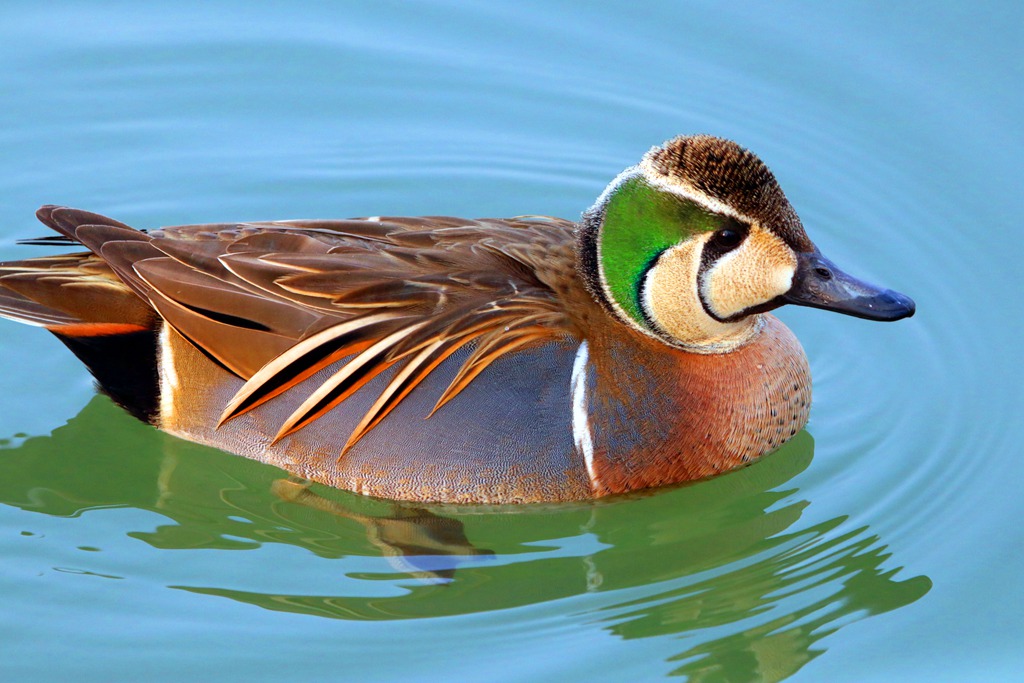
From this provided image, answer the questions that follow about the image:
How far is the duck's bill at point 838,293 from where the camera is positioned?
5.95 m

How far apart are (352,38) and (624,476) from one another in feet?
14.1

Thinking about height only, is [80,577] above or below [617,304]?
below

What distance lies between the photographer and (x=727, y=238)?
19.3 feet

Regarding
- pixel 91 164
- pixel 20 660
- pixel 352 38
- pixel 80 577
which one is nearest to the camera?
pixel 20 660

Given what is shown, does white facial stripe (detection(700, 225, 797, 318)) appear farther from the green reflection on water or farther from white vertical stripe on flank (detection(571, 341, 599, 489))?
the green reflection on water

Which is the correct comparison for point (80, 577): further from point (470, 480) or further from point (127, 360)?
point (470, 480)

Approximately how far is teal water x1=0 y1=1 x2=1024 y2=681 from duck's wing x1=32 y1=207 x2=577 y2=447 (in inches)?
26.3

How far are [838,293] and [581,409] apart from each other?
118cm

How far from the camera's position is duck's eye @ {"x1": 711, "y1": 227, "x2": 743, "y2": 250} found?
5.87 meters

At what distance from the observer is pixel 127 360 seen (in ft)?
20.5

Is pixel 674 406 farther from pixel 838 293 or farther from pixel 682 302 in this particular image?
pixel 838 293

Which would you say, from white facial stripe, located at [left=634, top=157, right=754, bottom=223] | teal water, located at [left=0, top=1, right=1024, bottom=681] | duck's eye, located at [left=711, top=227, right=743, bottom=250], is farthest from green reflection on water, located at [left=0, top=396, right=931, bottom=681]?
white facial stripe, located at [left=634, top=157, right=754, bottom=223]

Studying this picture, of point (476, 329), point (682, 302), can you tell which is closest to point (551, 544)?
point (476, 329)

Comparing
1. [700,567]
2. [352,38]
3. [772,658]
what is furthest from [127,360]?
[352,38]
